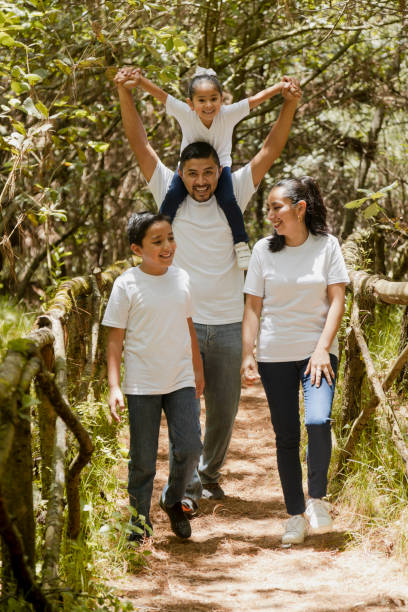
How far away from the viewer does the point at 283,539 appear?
3.73 m

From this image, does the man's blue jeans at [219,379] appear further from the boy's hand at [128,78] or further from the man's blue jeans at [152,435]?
the boy's hand at [128,78]

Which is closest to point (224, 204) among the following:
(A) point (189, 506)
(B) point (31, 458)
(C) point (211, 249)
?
(C) point (211, 249)

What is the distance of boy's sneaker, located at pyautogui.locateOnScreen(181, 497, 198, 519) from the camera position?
4020mm

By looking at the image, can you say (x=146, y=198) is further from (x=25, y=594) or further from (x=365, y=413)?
(x=25, y=594)

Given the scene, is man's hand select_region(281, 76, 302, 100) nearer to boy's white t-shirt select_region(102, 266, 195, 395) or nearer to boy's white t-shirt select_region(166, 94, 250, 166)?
boy's white t-shirt select_region(166, 94, 250, 166)

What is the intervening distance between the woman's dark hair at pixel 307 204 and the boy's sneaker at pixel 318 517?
4.25 feet

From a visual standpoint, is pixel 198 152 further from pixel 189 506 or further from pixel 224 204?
pixel 189 506

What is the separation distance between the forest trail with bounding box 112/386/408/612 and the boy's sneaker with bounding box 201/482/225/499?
5 cm

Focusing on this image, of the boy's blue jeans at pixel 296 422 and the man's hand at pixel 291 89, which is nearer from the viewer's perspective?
the boy's blue jeans at pixel 296 422

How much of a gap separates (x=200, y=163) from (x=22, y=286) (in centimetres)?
493

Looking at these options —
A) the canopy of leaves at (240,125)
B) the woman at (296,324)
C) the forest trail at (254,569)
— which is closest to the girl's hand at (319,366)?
the woman at (296,324)

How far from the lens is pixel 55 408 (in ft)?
8.30

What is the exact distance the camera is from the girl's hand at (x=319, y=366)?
11.3 feet

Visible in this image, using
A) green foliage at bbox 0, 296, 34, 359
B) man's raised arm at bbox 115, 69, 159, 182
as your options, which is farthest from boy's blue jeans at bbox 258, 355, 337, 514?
green foliage at bbox 0, 296, 34, 359
